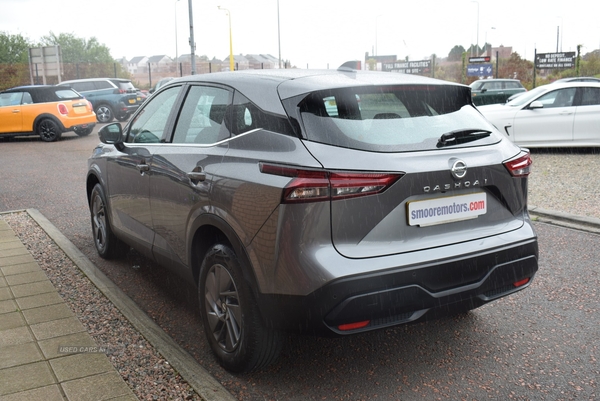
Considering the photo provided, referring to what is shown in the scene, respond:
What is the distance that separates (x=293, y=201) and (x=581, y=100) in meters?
12.1

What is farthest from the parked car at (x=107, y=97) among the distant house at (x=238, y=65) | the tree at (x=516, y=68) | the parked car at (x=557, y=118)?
the tree at (x=516, y=68)

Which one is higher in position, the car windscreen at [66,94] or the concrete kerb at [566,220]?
the car windscreen at [66,94]

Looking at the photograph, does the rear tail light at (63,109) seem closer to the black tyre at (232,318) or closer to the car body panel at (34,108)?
the car body panel at (34,108)

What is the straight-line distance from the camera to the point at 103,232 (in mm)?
5938

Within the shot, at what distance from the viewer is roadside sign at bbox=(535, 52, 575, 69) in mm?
39312

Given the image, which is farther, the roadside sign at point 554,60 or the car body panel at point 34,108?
the roadside sign at point 554,60

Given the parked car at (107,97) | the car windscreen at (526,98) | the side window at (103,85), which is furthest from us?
the side window at (103,85)

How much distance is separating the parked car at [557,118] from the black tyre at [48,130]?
12948 mm

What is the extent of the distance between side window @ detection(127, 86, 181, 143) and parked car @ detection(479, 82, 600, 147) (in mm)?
10269

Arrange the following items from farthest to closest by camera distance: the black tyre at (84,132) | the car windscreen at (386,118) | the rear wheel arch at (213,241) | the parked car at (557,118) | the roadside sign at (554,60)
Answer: the roadside sign at (554,60) → the black tyre at (84,132) → the parked car at (557,118) → the rear wheel arch at (213,241) → the car windscreen at (386,118)

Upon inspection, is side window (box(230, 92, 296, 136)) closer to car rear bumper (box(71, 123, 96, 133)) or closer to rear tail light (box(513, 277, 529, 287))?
rear tail light (box(513, 277, 529, 287))

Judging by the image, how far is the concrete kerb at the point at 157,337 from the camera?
3297 millimetres

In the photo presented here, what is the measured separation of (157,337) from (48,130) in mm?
17260

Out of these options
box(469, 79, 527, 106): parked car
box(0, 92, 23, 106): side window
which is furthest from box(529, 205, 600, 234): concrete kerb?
box(469, 79, 527, 106): parked car
